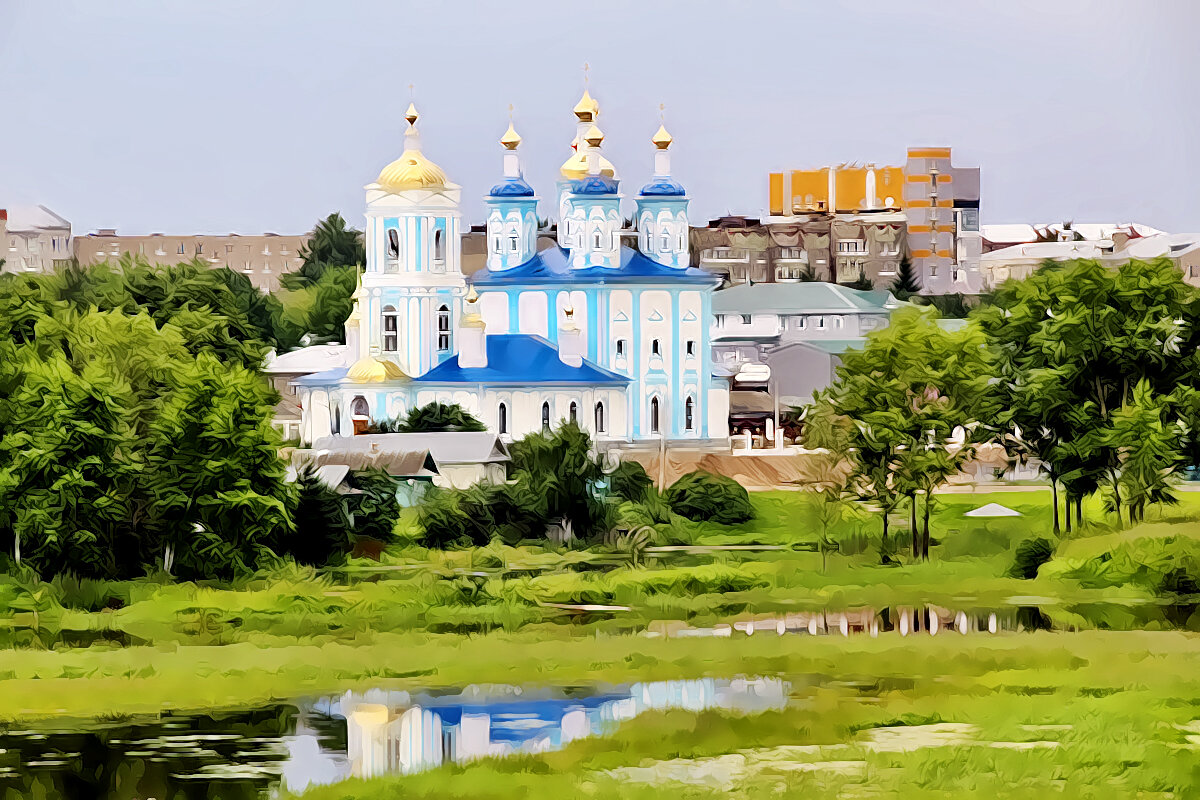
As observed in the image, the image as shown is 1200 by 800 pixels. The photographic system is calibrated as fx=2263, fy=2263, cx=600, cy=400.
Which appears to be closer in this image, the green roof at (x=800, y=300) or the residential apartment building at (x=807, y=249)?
the green roof at (x=800, y=300)

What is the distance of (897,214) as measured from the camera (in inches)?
4830

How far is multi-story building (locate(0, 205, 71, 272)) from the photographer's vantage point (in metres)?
125

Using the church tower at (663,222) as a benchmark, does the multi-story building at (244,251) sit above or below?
above

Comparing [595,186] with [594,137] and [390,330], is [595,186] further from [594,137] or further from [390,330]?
[390,330]

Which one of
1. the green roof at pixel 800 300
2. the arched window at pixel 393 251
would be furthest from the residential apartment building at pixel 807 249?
the arched window at pixel 393 251

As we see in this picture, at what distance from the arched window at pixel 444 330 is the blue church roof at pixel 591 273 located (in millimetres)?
4312

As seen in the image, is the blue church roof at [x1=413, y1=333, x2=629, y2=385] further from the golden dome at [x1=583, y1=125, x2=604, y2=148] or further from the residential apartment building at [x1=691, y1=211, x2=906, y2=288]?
the residential apartment building at [x1=691, y1=211, x2=906, y2=288]

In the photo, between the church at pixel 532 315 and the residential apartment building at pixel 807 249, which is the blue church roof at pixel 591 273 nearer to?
the church at pixel 532 315

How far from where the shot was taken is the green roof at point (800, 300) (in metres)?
98.8

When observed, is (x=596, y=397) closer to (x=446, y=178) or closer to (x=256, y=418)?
(x=446, y=178)

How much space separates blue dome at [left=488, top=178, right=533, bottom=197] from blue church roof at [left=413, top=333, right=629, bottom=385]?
21.4 ft

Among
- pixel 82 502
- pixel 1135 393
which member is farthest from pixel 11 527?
pixel 1135 393

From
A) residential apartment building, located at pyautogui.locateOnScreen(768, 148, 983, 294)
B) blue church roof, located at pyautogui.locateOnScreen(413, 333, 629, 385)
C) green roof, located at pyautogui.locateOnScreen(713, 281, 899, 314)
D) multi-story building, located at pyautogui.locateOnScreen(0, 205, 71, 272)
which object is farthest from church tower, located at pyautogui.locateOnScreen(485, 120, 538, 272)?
multi-story building, located at pyautogui.locateOnScreen(0, 205, 71, 272)

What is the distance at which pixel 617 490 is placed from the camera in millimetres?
52062
